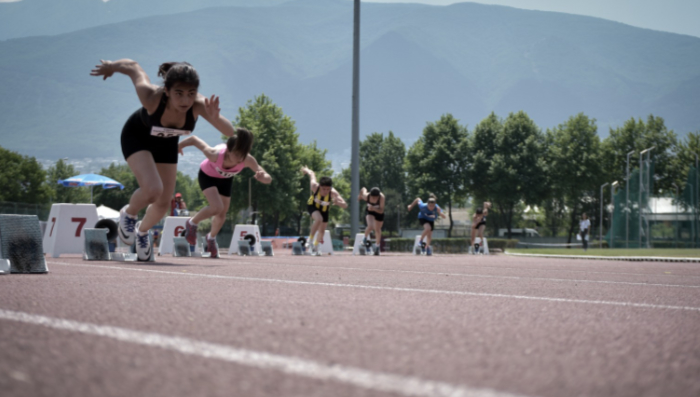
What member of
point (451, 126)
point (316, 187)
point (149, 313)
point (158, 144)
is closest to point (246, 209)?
point (451, 126)

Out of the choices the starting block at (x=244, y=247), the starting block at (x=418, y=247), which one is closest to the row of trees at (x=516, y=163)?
the starting block at (x=418, y=247)

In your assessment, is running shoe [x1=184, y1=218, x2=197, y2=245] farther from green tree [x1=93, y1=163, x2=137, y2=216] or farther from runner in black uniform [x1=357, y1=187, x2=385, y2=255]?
green tree [x1=93, y1=163, x2=137, y2=216]

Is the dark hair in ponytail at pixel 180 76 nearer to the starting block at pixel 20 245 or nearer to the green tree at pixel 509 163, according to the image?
the starting block at pixel 20 245

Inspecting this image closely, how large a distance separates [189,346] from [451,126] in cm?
7142

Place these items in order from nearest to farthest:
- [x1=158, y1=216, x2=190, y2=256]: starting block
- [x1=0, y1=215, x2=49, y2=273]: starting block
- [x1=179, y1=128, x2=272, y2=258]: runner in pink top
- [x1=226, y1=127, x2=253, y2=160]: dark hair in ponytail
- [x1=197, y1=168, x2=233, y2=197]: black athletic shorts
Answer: [x1=0, y1=215, x2=49, y2=273]: starting block → [x1=226, y1=127, x2=253, y2=160]: dark hair in ponytail → [x1=179, y1=128, x2=272, y2=258]: runner in pink top → [x1=197, y1=168, x2=233, y2=197]: black athletic shorts → [x1=158, y1=216, x2=190, y2=256]: starting block

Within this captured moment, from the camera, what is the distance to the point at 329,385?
2146mm

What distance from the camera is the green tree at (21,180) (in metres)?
70.9

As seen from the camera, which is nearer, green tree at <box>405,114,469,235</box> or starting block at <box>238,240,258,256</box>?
starting block at <box>238,240,258,256</box>

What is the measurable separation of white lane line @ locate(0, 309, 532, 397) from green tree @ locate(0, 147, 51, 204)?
73.8 m

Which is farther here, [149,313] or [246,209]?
[246,209]

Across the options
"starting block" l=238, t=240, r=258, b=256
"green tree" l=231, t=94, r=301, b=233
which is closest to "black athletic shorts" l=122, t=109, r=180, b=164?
"starting block" l=238, t=240, r=258, b=256

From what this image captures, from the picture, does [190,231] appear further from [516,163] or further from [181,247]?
[516,163]

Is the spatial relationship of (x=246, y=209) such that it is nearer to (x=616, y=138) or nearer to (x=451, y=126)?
(x=451, y=126)

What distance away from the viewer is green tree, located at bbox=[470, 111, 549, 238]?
220 feet
